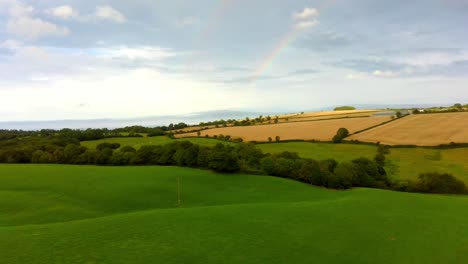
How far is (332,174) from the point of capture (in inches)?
2085

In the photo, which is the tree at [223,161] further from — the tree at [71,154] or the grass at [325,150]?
the tree at [71,154]

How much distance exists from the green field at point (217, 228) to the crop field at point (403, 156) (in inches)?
728

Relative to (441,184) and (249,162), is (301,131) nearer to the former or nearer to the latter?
(249,162)

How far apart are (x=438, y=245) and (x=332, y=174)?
98.0 ft

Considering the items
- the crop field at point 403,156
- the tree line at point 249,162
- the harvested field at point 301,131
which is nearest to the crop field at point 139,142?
the harvested field at point 301,131

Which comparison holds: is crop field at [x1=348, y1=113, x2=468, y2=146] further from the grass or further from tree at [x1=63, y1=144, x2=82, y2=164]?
tree at [x1=63, y1=144, x2=82, y2=164]

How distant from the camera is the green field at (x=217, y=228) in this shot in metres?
A: 20.0

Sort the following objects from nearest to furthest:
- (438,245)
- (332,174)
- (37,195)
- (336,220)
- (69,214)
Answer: (438,245) < (336,220) < (69,214) < (37,195) < (332,174)

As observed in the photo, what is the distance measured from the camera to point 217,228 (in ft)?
80.6

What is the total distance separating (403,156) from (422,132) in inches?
803

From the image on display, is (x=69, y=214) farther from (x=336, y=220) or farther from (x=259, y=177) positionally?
(x=259, y=177)

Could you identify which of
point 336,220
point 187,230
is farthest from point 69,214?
point 336,220

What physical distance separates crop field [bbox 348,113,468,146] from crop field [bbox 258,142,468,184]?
15.6 feet

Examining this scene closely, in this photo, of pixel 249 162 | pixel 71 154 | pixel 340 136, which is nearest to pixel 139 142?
pixel 71 154
